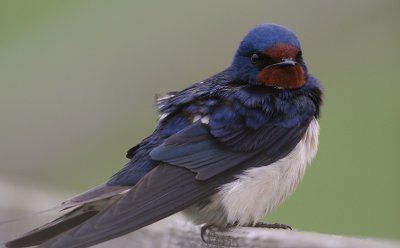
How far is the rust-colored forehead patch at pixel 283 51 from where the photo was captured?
2604mm

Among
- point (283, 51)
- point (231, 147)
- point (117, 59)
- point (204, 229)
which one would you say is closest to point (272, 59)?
point (283, 51)

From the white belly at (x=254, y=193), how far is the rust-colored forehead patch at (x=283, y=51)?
196 mm

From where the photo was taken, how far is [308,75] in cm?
273

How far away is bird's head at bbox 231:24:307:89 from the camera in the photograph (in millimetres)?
2609

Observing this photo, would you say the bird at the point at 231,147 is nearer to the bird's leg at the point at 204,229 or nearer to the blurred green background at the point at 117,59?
the bird's leg at the point at 204,229

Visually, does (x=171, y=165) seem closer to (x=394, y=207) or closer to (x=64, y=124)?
(x=64, y=124)

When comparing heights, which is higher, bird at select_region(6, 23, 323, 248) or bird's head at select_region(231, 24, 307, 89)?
bird's head at select_region(231, 24, 307, 89)

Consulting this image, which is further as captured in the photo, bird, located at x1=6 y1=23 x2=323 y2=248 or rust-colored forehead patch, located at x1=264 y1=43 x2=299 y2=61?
rust-colored forehead patch, located at x1=264 y1=43 x2=299 y2=61

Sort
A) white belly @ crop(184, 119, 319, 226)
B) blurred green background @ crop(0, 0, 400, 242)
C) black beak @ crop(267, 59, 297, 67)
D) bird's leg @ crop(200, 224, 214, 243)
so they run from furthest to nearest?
blurred green background @ crop(0, 0, 400, 242) < black beak @ crop(267, 59, 297, 67) < white belly @ crop(184, 119, 319, 226) < bird's leg @ crop(200, 224, 214, 243)

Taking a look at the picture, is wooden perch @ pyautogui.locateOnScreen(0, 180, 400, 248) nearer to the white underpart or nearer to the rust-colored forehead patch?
the white underpart

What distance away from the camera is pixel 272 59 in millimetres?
2641

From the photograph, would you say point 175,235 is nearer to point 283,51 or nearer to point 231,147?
point 231,147

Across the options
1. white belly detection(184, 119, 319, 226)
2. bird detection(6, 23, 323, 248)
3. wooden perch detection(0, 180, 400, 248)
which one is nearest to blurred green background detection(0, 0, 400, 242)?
wooden perch detection(0, 180, 400, 248)

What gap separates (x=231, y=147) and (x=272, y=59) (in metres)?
0.26
